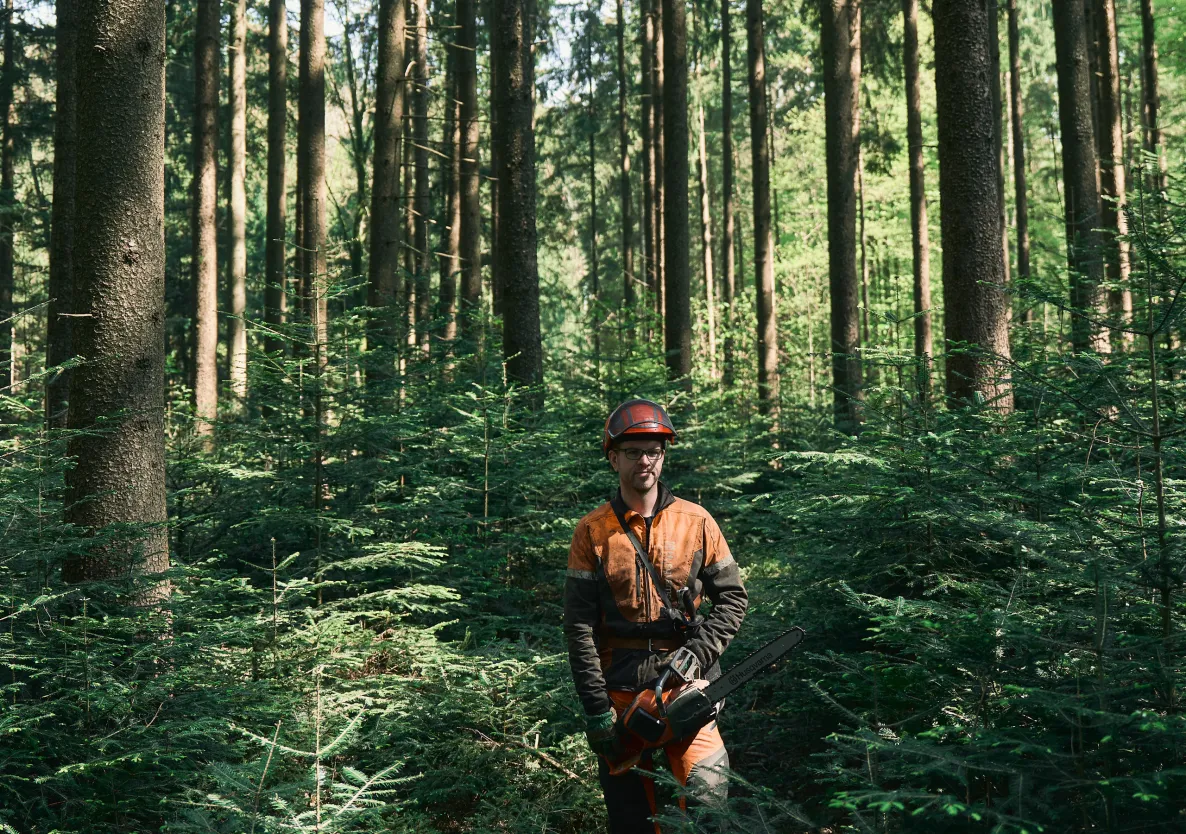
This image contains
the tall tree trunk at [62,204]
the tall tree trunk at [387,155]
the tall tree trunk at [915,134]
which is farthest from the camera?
the tall tree trunk at [915,134]

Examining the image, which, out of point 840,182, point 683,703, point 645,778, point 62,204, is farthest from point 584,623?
point 840,182

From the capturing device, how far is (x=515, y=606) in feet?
30.0

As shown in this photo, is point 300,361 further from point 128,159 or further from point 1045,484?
point 1045,484

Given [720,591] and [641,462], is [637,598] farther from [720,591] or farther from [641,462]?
[641,462]

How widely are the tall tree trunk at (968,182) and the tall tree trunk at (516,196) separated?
5482 millimetres

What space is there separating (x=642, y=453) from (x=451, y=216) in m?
21.3

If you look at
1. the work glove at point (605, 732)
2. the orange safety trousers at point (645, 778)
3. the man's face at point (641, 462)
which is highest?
the man's face at point (641, 462)

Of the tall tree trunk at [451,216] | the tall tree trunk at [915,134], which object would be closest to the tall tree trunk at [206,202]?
the tall tree trunk at [451,216]

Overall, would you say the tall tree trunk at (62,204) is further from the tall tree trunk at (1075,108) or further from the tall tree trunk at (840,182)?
the tall tree trunk at (1075,108)

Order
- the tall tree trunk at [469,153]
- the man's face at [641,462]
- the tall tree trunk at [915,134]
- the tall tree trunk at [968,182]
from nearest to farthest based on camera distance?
1. the man's face at [641,462]
2. the tall tree trunk at [968,182]
3. the tall tree trunk at [469,153]
4. the tall tree trunk at [915,134]

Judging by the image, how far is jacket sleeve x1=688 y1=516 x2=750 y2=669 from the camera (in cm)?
447

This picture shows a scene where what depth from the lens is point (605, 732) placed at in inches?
169

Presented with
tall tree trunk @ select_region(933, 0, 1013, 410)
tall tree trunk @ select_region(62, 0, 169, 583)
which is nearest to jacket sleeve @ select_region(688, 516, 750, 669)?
tall tree trunk @ select_region(62, 0, 169, 583)

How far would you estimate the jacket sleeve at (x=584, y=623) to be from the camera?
171 inches
